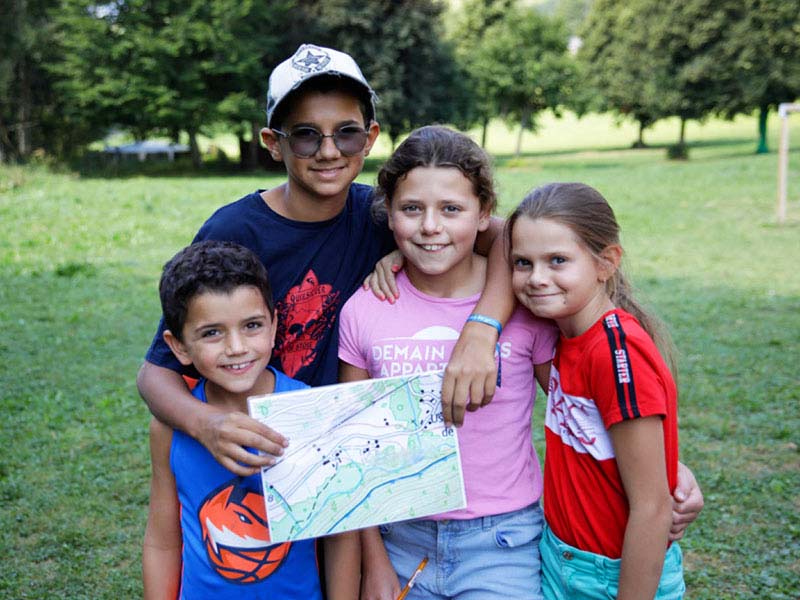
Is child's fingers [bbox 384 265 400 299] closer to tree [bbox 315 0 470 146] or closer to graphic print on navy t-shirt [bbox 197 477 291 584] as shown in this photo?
graphic print on navy t-shirt [bbox 197 477 291 584]

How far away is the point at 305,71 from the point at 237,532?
1.30 m

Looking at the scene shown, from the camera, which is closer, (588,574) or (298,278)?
(588,574)

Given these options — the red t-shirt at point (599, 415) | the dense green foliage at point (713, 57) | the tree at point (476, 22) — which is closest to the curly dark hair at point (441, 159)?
the red t-shirt at point (599, 415)

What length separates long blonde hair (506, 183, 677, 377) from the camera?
81.8 inches

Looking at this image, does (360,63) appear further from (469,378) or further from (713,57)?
(469,378)

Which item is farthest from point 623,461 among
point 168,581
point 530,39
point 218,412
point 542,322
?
point 530,39

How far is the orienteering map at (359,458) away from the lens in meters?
1.94

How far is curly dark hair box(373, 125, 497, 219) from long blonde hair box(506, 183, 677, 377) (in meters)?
0.14

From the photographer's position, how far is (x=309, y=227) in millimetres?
2385

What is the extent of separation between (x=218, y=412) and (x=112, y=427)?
4184 mm

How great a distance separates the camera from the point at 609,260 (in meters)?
2.13

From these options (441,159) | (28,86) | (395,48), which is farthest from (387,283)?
(395,48)

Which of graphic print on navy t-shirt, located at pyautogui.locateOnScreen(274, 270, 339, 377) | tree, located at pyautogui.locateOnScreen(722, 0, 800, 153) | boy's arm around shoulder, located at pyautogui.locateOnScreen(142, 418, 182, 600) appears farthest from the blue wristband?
tree, located at pyautogui.locateOnScreen(722, 0, 800, 153)

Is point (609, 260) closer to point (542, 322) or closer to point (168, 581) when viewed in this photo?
point (542, 322)
